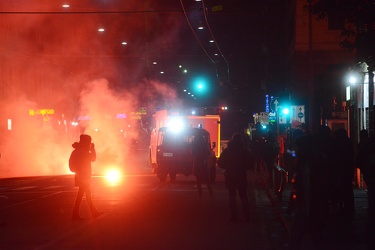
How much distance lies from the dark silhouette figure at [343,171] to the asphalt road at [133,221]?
68.0 inches

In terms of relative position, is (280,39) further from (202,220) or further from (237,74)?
(202,220)

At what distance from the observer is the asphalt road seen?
11781 mm

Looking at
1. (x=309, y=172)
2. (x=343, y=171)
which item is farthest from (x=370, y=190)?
(x=343, y=171)

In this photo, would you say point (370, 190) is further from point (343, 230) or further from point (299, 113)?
point (299, 113)

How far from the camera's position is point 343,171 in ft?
51.6

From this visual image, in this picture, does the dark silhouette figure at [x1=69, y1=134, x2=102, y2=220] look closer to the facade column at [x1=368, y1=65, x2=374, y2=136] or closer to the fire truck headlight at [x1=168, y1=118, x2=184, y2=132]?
the facade column at [x1=368, y1=65, x2=374, y2=136]

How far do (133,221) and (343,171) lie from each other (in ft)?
15.8

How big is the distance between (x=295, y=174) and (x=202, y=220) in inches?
214

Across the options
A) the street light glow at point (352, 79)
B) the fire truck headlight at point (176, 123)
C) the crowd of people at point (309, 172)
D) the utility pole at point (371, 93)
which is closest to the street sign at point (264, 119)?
the fire truck headlight at point (176, 123)

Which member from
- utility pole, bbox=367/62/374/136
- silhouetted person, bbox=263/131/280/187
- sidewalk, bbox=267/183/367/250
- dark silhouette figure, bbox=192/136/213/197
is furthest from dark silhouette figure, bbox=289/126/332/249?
silhouetted person, bbox=263/131/280/187

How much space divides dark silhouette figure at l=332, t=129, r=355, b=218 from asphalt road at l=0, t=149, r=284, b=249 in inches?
68.0

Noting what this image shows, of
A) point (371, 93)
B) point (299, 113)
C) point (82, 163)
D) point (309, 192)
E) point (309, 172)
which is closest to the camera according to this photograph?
point (309, 192)

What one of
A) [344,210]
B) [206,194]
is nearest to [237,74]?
[206,194]

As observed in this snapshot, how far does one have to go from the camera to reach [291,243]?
30.9ft
